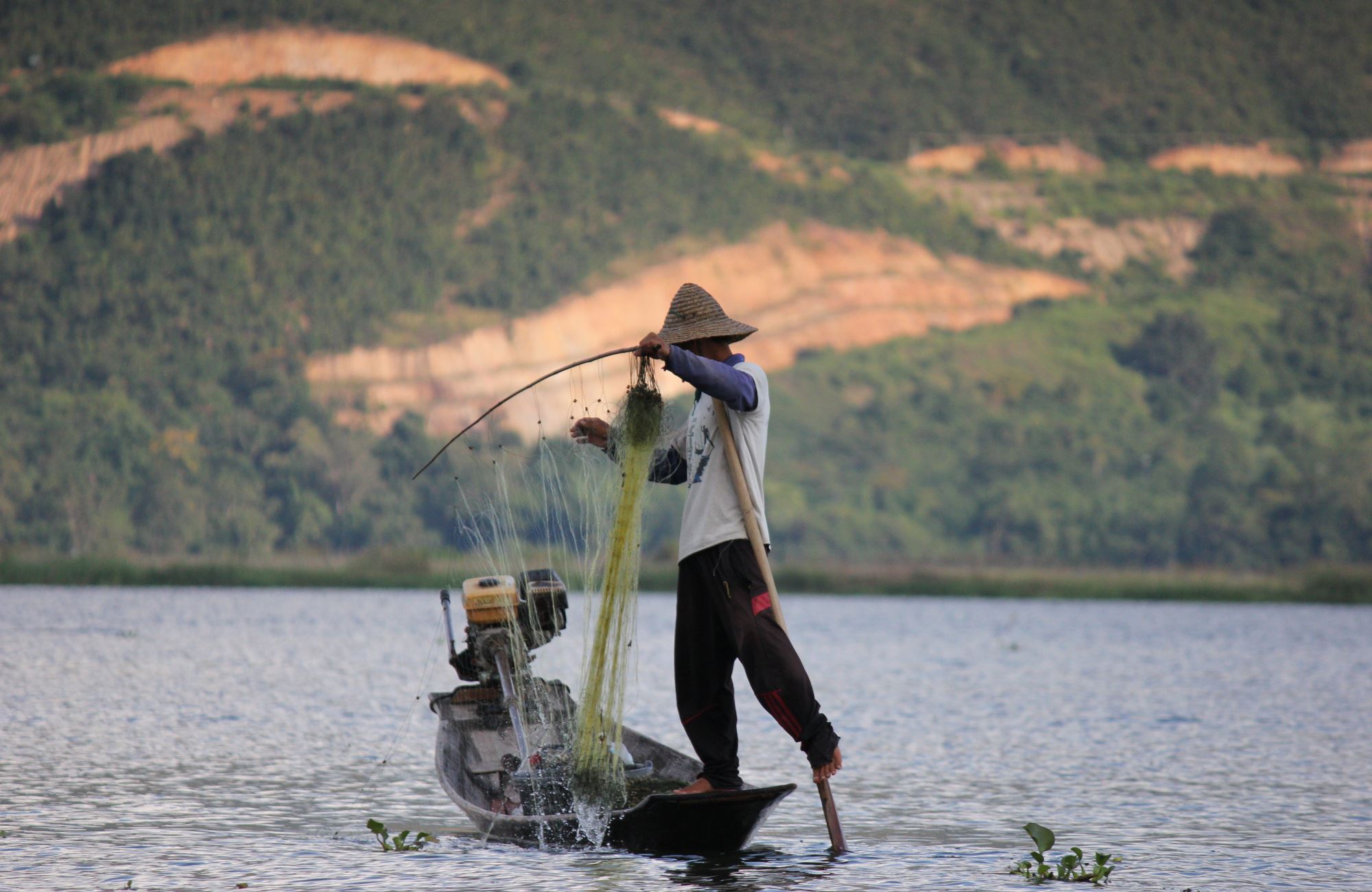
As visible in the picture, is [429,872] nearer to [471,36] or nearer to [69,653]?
[69,653]

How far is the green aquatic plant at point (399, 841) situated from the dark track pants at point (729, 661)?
174 centimetres

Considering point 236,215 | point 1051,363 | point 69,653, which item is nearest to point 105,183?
point 236,215

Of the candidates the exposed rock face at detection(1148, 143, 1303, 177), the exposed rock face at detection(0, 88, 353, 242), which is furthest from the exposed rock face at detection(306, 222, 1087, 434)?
the exposed rock face at detection(0, 88, 353, 242)

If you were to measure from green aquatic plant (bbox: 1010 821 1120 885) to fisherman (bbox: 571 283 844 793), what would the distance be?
1.15m

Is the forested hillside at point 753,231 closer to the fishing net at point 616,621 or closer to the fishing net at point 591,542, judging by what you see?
the fishing net at point 591,542

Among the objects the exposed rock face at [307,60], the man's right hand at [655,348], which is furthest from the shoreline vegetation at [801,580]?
the exposed rock face at [307,60]

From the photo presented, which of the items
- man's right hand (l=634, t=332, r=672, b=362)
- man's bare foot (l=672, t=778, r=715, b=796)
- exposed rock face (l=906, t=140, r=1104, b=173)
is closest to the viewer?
man's right hand (l=634, t=332, r=672, b=362)

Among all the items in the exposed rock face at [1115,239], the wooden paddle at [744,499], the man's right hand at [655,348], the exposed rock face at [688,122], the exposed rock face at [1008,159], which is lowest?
the wooden paddle at [744,499]

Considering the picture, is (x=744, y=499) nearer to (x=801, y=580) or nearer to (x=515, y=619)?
(x=515, y=619)

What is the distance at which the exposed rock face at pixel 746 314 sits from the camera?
12219cm

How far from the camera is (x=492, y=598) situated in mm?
9383

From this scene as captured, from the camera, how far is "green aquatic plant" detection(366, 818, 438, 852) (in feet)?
29.6

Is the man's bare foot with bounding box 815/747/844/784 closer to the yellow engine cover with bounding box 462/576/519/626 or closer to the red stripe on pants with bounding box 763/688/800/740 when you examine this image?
the red stripe on pants with bounding box 763/688/800/740

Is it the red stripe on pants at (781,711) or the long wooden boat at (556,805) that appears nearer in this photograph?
the red stripe on pants at (781,711)
